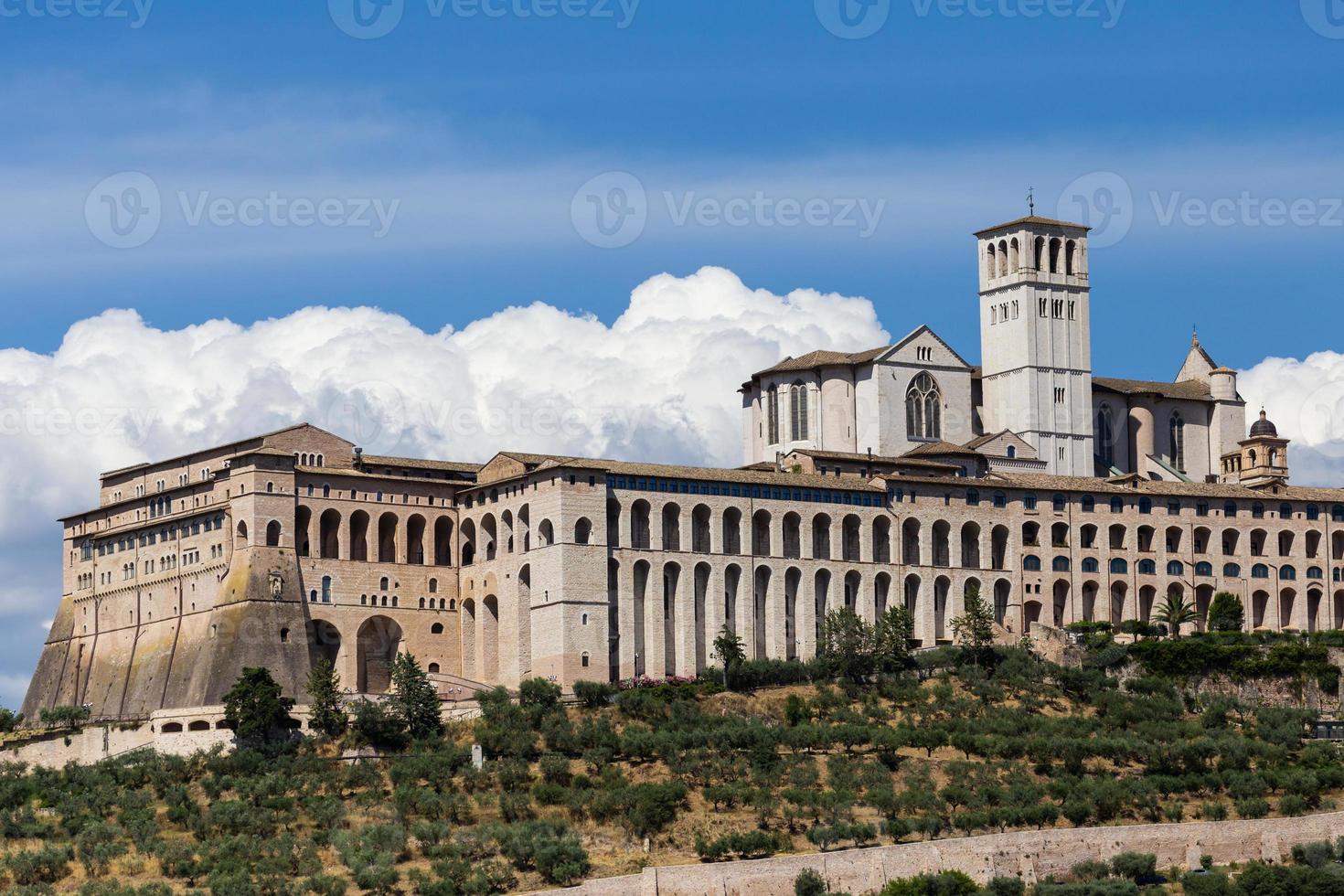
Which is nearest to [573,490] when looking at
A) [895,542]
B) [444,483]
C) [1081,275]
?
[444,483]

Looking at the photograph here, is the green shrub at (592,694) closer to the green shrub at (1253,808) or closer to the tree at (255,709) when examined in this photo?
the tree at (255,709)

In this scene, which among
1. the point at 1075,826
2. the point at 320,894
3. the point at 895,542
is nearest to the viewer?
the point at 320,894

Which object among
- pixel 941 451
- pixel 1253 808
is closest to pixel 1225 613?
pixel 941 451

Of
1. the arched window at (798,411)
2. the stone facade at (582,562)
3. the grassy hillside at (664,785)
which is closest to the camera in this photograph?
the grassy hillside at (664,785)

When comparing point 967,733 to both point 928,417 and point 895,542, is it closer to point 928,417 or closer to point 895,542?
point 895,542

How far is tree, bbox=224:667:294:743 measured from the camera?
389ft

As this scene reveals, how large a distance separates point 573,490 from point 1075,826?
30664 millimetres

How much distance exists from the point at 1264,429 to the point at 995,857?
59.1 m

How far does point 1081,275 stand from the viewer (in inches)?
5960

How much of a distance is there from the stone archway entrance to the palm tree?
1412 inches

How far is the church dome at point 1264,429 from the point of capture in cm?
15588

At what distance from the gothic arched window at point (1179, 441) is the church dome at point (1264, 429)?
148 inches

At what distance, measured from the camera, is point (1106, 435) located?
505ft

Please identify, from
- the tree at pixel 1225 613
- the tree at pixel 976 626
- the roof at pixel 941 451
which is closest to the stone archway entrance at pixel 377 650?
the tree at pixel 976 626
